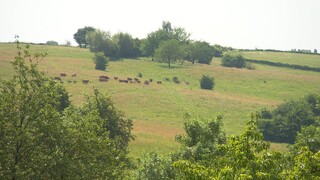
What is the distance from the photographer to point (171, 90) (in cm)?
8581

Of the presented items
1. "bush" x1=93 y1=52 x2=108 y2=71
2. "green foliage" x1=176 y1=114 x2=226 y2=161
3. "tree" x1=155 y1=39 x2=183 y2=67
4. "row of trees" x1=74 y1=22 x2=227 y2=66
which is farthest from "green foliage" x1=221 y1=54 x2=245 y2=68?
"green foliage" x1=176 y1=114 x2=226 y2=161

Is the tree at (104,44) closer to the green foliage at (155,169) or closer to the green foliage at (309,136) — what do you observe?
the green foliage at (309,136)

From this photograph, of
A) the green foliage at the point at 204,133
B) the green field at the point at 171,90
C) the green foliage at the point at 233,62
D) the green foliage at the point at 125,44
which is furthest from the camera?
the green foliage at the point at 233,62

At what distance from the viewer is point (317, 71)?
123000 mm

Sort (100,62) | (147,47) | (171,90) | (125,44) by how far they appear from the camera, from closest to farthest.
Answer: (171,90) → (100,62) → (125,44) → (147,47)

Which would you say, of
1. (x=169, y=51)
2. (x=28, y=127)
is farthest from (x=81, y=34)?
(x=28, y=127)

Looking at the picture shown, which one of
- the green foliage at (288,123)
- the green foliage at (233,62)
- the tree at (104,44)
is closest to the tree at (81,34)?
the tree at (104,44)

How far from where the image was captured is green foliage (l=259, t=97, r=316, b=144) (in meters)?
62.9

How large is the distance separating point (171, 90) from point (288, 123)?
31.3m

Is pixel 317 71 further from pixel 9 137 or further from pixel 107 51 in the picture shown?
pixel 9 137

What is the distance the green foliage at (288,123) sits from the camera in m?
62.9

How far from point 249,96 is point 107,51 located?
191 ft

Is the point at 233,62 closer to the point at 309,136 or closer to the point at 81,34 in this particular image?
the point at 81,34

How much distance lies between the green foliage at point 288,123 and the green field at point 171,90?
4.20 metres
